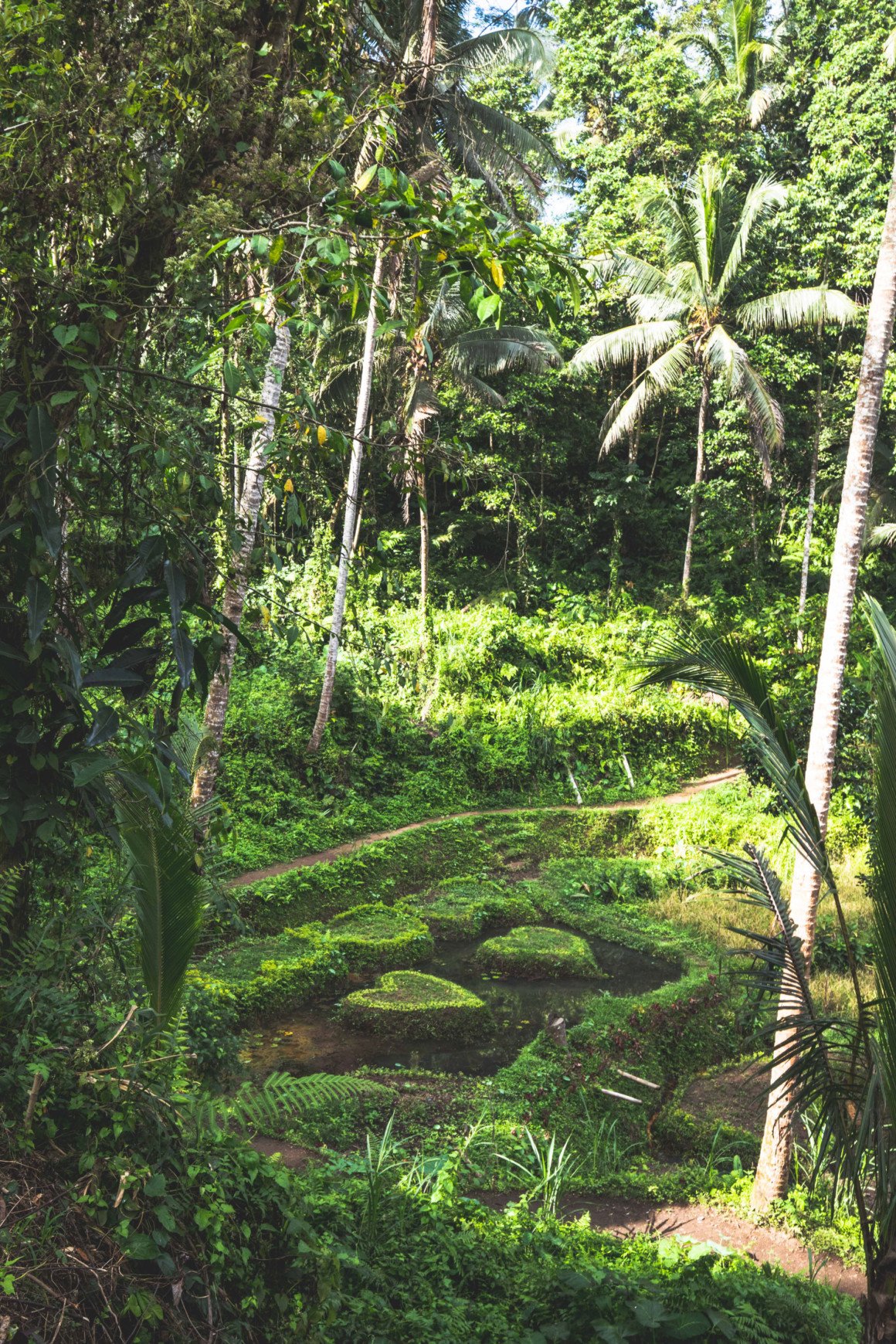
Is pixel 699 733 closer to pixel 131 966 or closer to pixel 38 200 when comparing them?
pixel 131 966

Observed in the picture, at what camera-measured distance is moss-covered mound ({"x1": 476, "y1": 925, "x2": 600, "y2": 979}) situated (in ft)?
31.5

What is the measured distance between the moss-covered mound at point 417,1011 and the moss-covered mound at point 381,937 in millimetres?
609

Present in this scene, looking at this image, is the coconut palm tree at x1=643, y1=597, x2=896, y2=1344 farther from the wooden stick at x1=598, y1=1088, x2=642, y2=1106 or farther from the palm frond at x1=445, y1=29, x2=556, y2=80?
the palm frond at x1=445, y1=29, x2=556, y2=80

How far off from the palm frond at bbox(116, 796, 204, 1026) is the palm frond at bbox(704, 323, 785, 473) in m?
16.1

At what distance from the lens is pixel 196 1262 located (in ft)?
7.43

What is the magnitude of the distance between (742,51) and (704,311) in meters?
5.89

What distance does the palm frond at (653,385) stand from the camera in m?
18.0

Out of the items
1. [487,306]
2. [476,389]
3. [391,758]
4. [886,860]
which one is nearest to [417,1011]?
[886,860]

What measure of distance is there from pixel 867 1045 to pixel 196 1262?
2.32 m

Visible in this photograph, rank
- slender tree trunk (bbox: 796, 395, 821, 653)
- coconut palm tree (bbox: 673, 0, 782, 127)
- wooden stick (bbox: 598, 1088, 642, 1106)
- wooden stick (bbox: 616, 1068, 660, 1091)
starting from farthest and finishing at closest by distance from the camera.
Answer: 1. coconut palm tree (bbox: 673, 0, 782, 127)
2. slender tree trunk (bbox: 796, 395, 821, 653)
3. wooden stick (bbox: 616, 1068, 660, 1091)
4. wooden stick (bbox: 598, 1088, 642, 1106)

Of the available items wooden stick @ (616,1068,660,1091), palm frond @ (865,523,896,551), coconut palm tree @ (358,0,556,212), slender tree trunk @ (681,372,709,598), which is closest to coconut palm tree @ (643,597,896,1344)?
wooden stick @ (616,1068,660,1091)

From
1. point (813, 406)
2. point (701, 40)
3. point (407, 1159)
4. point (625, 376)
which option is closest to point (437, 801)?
point (407, 1159)

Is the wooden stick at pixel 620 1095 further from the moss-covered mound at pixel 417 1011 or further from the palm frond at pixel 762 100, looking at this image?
the palm frond at pixel 762 100

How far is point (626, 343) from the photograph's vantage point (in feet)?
61.0
